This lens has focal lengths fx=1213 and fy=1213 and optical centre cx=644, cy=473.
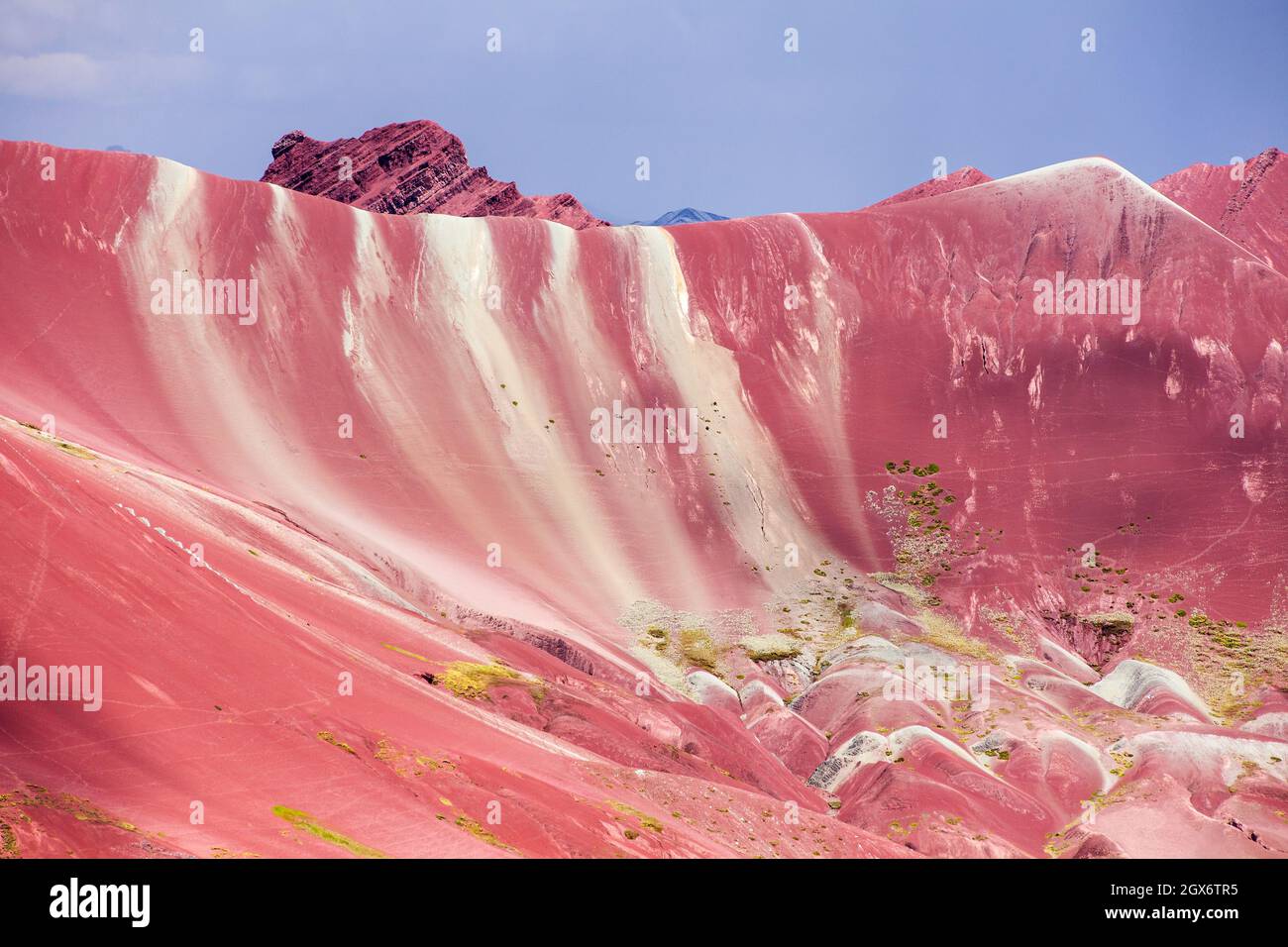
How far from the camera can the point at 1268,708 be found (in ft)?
173

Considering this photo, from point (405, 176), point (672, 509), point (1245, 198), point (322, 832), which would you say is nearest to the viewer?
point (322, 832)

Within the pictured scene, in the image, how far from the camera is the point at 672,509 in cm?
6462

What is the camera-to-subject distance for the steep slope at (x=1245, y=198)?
112 m

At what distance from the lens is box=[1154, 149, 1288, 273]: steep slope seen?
112 m

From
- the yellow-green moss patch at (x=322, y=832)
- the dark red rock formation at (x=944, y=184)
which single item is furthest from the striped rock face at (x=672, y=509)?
the dark red rock formation at (x=944, y=184)

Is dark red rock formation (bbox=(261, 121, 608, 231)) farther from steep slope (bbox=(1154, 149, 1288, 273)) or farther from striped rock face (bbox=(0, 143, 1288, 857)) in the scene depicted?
steep slope (bbox=(1154, 149, 1288, 273))

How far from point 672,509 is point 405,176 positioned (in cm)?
5863

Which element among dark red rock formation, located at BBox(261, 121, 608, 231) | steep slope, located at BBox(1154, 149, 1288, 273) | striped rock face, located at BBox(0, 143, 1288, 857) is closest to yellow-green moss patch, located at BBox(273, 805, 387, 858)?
striped rock face, located at BBox(0, 143, 1288, 857)

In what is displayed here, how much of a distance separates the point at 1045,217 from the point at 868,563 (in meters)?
28.1

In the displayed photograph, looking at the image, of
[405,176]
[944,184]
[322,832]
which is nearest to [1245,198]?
[944,184]

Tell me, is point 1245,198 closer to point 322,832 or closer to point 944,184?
point 944,184

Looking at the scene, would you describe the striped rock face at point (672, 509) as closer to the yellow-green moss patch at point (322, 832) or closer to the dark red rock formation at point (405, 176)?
the yellow-green moss patch at point (322, 832)

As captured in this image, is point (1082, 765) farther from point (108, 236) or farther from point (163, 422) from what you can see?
point (108, 236)
